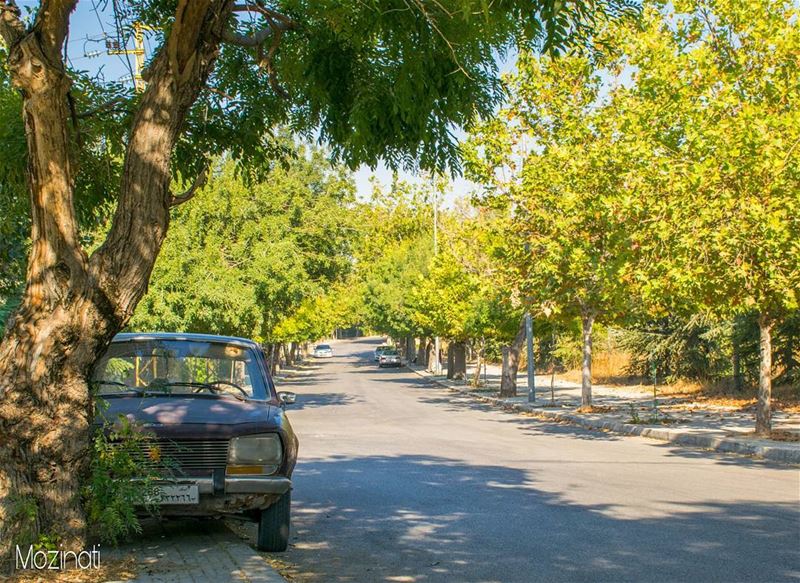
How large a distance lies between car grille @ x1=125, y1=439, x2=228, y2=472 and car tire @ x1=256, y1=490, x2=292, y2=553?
2.25ft

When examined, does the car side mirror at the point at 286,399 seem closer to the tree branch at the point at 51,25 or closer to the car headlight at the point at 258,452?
the car headlight at the point at 258,452

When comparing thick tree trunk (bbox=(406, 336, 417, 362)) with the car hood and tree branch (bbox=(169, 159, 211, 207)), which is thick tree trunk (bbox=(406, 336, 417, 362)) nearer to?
tree branch (bbox=(169, 159, 211, 207))

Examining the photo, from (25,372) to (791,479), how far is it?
388 inches

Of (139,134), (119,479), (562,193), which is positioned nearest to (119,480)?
(119,479)

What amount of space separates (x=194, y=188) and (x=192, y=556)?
282cm

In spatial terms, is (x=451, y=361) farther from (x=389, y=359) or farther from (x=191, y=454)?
(x=191, y=454)

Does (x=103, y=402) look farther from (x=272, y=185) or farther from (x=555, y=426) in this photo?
(x=272, y=185)

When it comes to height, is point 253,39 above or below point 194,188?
above

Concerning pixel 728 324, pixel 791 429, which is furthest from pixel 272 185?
pixel 791 429

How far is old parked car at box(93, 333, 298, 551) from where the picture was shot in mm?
6852

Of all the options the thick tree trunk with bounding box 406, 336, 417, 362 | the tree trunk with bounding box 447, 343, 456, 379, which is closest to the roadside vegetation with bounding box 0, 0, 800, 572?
the tree trunk with bounding box 447, 343, 456, 379

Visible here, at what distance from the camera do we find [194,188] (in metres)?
7.54

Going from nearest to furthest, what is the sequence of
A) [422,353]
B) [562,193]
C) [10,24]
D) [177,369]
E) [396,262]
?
1. [10,24]
2. [177,369]
3. [562,193]
4. [396,262]
5. [422,353]

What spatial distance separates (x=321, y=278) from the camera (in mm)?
40844
